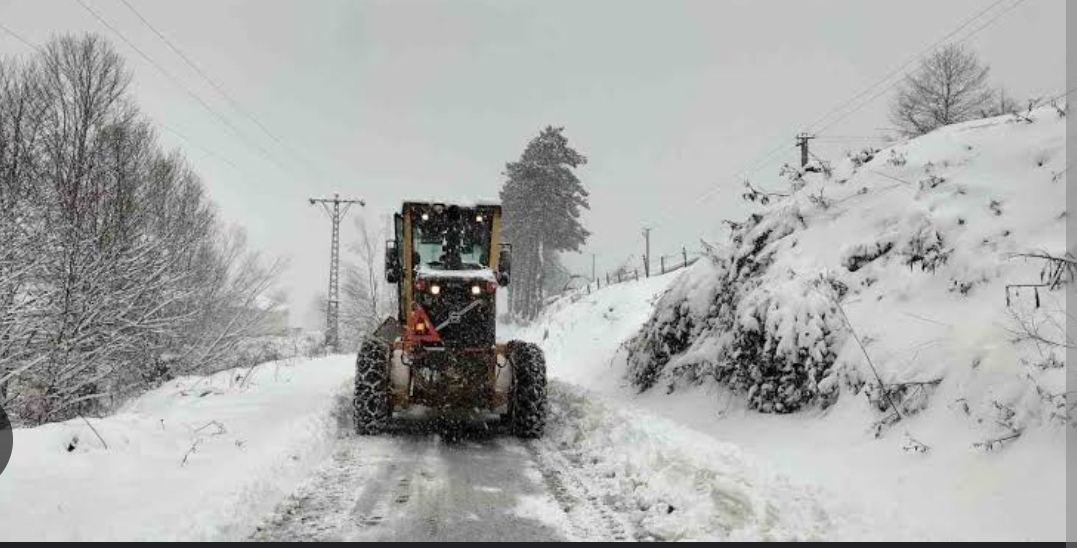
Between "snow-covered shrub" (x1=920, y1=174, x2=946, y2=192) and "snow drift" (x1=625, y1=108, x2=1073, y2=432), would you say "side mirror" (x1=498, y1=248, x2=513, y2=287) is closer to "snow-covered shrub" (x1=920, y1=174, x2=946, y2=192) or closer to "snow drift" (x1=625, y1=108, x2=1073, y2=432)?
"snow drift" (x1=625, y1=108, x2=1073, y2=432)

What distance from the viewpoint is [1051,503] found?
4.57 meters

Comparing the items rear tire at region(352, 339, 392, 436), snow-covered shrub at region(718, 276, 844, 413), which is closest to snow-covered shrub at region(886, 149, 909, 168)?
snow-covered shrub at region(718, 276, 844, 413)

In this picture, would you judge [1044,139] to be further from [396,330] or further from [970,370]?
[396,330]

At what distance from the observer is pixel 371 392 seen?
8586mm

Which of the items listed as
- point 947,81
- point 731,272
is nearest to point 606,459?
point 731,272

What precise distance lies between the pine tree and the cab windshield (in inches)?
1418

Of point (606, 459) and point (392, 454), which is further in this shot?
point (392, 454)

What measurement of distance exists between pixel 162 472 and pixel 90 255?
439 inches

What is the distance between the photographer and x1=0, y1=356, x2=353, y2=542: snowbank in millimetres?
4578

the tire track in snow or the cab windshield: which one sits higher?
the cab windshield

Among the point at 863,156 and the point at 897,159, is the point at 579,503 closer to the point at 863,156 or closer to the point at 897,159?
the point at 897,159

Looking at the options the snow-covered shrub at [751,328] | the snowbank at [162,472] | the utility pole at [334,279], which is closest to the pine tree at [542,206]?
the utility pole at [334,279]

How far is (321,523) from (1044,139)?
8682mm

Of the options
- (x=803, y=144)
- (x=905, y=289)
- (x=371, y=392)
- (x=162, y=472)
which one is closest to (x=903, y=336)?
(x=905, y=289)
